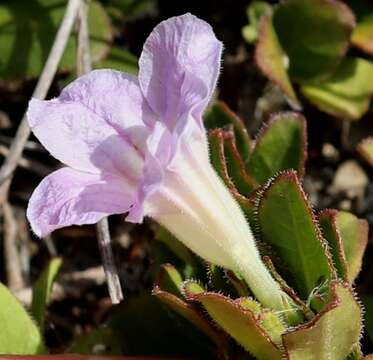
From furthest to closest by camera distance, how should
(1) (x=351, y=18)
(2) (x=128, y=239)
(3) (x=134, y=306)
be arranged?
(2) (x=128, y=239) → (1) (x=351, y=18) → (3) (x=134, y=306)

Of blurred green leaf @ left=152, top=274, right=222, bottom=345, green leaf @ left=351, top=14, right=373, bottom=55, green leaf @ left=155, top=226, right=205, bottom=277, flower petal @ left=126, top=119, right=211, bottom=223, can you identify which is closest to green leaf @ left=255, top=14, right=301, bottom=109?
green leaf @ left=351, top=14, right=373, bottom=55

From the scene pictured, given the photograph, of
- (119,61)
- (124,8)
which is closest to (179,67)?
(119,61)

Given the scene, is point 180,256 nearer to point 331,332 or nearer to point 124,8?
point 331,332

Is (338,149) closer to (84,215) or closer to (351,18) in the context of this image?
(351,18)

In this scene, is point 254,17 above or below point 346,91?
above

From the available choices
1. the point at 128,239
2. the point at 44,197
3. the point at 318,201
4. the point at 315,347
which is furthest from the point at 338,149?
the point at 44,197

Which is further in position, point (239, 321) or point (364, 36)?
point (364, 36)

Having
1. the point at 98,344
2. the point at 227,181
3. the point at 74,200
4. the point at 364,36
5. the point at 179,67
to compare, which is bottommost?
the point at 98,344
